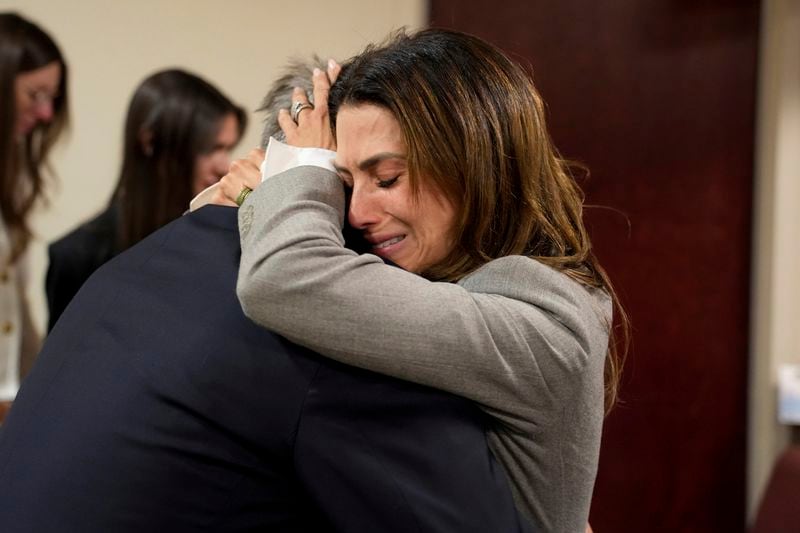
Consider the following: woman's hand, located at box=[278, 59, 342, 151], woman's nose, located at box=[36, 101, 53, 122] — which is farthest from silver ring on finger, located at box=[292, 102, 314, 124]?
woman's nose, located at box=[36, 101, 53, 122]

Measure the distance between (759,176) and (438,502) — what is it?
2586 mm

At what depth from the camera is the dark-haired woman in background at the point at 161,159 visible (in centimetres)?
261

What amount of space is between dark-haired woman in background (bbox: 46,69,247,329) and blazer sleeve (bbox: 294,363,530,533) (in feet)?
5.13

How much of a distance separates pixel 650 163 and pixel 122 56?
175cm

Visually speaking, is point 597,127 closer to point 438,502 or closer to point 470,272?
point 470,272

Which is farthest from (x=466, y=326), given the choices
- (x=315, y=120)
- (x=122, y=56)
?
(x=122, y=56)

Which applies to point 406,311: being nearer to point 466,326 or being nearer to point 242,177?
point 466,326

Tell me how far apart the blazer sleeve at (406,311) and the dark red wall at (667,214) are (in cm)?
226

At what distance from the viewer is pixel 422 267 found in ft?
4.88

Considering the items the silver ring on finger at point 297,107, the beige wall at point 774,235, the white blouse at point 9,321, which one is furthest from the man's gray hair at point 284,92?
the beige wall at point 774,235

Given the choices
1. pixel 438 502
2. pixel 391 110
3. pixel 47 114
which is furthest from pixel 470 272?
pixel 47 114

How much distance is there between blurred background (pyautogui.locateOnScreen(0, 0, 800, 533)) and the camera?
3412mm

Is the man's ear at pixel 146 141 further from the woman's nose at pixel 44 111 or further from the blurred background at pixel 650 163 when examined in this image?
the blurred background at pixel 650 163

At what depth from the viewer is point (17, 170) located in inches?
107
